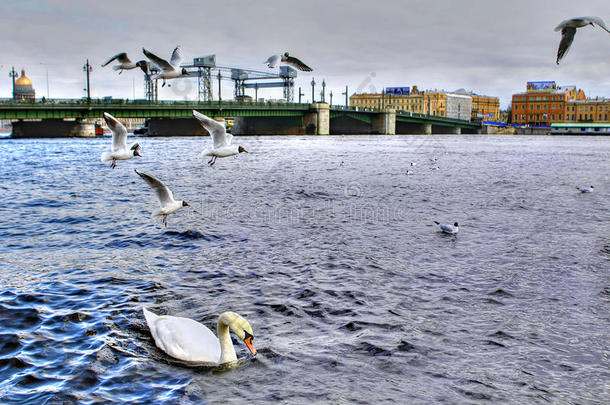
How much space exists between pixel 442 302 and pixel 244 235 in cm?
610

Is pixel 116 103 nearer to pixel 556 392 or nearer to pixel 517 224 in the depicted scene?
pixel 517 224

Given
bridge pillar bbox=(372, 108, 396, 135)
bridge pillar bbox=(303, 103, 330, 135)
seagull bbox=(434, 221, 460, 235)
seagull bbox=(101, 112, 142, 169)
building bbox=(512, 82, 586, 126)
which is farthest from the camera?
building bbox=(512, 82, 586, 126)

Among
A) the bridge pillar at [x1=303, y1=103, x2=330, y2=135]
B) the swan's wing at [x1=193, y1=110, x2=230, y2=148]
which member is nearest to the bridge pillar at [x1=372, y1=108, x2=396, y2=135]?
the bridge pillar at [x1=303, y1=103, x2=330, y2=135]

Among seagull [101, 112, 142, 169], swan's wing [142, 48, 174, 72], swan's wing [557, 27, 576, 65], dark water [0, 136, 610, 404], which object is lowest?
dark water [0, 136, 610, 404]

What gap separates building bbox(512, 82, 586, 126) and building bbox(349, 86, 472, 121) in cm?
1897

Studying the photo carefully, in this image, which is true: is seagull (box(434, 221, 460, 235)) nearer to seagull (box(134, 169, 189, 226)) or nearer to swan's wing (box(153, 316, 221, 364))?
seagull (box(134, 169, 189, 226))

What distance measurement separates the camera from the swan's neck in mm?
6066

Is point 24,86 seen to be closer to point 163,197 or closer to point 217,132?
point 217,132

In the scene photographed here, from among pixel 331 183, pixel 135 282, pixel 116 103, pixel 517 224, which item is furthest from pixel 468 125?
pixel 135 282

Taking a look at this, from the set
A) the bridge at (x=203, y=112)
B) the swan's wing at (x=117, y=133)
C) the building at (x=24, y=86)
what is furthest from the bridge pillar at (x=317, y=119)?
the building at (x=24, y=86)

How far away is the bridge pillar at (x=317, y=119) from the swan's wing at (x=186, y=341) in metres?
85.9

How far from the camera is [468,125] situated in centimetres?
13100

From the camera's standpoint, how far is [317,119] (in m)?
92.6

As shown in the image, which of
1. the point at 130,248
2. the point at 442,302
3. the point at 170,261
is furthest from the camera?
the point at 130,248
